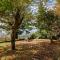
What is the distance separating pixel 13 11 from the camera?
12.3m

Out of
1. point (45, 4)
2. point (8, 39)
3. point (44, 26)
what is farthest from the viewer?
point (8, 39)

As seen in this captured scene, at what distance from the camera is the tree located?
1162cm

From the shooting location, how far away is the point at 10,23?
13.0 metres

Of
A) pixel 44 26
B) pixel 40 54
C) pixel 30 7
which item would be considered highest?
pixel 30 7

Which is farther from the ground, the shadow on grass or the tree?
the tree

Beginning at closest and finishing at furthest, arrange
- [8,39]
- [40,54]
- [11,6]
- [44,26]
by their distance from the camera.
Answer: [11,6]
[40,54]
[44,26]
[8,39]

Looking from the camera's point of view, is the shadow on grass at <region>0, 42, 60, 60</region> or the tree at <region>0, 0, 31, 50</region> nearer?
the tree at <region>0, 0, 31, 50</region>

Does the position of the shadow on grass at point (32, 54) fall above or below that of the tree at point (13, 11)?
below

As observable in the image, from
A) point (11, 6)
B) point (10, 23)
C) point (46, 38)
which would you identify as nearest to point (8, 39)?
point (46, 38)

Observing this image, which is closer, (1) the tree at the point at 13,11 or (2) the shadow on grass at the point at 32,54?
(1) the tree at the point at 13,11

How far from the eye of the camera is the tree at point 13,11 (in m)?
11.6

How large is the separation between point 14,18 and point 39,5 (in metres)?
1.59

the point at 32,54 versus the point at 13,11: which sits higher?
the point at 13,11

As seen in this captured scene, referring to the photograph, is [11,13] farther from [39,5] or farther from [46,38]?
[46,38]
